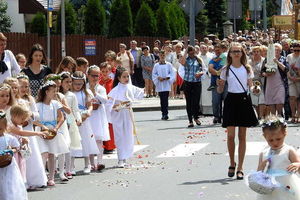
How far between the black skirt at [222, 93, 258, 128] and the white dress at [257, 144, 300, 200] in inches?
185

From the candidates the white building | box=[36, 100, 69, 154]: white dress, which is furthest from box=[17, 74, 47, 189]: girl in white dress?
the white building

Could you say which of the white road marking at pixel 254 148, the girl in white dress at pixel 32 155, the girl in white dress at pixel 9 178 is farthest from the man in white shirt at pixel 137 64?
the girl in white dress at pixel 9 178

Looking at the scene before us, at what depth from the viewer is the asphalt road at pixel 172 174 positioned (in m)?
11.5

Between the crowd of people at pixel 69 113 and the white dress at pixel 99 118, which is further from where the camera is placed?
the white dress at pixel 99 118

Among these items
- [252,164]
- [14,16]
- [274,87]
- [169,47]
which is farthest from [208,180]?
[14,16]

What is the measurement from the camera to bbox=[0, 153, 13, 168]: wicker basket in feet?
31.7

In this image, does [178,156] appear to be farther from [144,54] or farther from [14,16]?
[14,16]

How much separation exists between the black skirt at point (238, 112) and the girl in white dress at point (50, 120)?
7.19 ft

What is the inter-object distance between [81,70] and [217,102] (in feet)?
24.0

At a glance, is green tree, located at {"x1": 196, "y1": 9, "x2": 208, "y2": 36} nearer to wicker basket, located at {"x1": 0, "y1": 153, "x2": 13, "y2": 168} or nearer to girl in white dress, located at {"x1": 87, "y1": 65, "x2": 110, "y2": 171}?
girl in white dress, located at {"x1": 87, "y1": 65, "x2": 110, "y2": 171}

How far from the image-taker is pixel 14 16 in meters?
59.5

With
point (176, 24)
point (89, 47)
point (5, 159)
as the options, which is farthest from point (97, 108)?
point (176, 24)

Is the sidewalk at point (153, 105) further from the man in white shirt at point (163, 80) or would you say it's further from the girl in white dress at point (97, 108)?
the girl in white dress at point (97, 108)

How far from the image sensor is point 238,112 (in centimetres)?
1272
